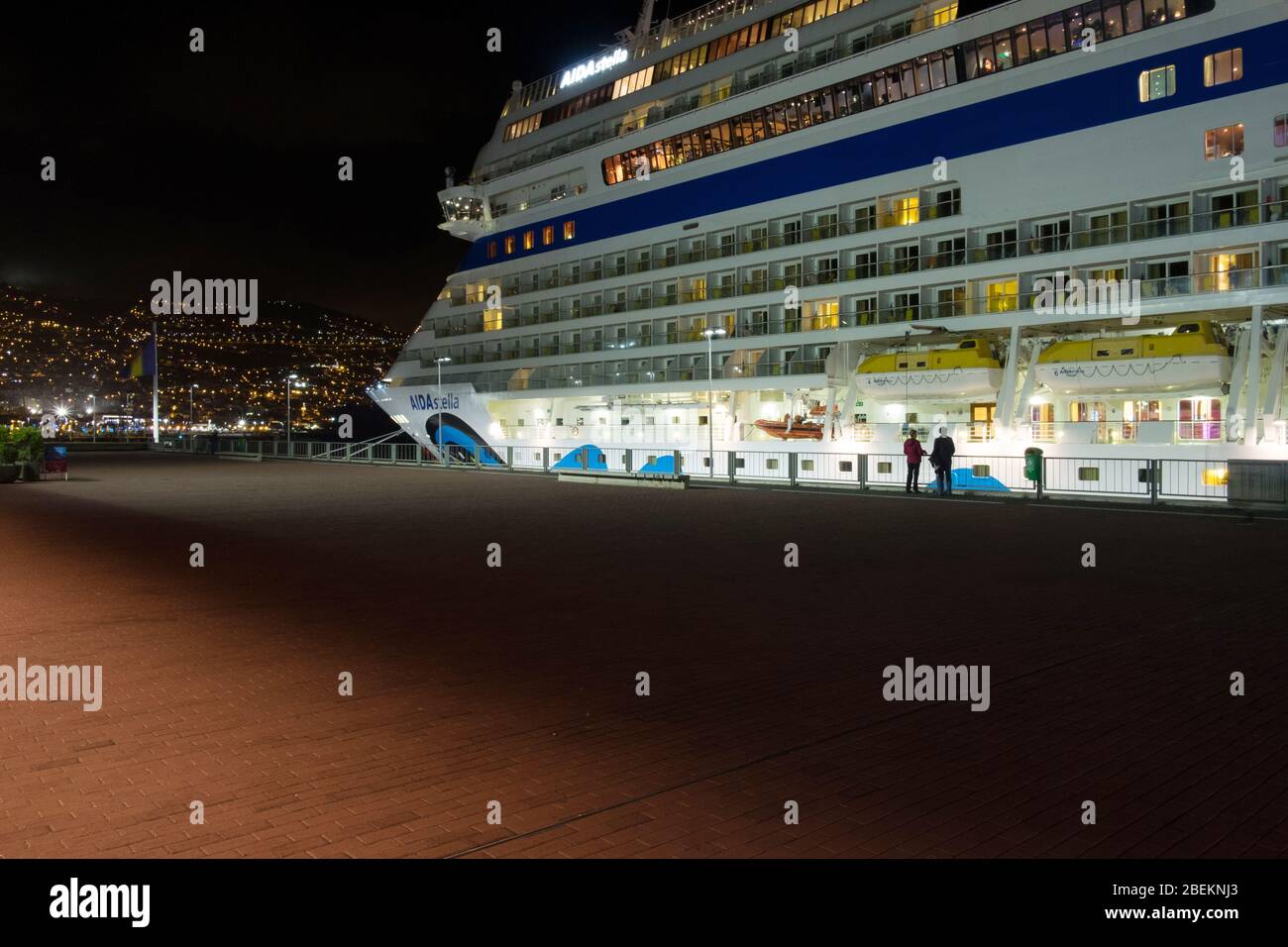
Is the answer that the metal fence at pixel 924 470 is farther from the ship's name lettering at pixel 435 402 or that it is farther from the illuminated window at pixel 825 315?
the illuminated window at pixel 825 315

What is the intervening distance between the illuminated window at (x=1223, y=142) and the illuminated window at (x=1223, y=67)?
1294mm

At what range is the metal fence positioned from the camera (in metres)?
22.5

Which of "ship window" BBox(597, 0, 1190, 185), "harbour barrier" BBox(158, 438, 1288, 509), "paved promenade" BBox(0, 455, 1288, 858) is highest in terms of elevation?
"ship window" BBox(597, 0, 1190, 185)

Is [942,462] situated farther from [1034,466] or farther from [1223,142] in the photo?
[1223,142]

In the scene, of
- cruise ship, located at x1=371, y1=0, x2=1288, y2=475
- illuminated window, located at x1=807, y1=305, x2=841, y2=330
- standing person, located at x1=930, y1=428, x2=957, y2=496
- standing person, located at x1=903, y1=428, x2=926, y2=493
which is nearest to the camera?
standing person, located at x1=930, y1=428, x2=957, y2=496

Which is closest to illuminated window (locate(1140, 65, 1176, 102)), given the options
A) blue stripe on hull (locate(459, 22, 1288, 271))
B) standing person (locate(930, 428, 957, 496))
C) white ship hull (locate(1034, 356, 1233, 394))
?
blue stripe on hull (locate(459, 22, 1288, 271))

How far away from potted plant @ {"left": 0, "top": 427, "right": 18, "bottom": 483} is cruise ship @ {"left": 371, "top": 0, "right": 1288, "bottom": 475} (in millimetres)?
19784

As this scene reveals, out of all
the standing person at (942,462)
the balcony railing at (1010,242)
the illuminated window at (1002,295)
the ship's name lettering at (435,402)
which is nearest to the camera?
the standing person at (942,462)

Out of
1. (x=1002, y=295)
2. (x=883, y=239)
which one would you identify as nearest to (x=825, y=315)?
(x=883, y=239)

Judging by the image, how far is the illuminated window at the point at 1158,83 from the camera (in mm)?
27000

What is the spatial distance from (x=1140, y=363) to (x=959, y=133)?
10.8 metres

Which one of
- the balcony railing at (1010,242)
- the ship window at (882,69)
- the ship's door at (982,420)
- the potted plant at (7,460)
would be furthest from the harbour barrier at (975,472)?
the potted plant at (7,460)

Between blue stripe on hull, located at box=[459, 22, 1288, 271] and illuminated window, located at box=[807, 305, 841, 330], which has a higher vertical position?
blue stripe on hull, located at box=[459, 22, 1288, 271]

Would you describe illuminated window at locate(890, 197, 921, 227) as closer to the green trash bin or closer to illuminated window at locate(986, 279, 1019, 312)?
illuminated window at locate(986, 279, 1019, 312)
